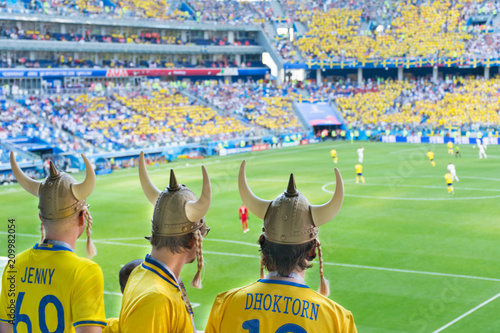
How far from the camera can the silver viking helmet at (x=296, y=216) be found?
4590 millimetres

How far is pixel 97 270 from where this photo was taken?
5434mm

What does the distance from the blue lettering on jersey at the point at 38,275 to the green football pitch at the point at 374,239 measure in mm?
10151

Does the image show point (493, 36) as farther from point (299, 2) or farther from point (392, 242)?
point (392, 242)

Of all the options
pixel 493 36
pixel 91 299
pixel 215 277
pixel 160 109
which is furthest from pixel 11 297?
pixel 493 36

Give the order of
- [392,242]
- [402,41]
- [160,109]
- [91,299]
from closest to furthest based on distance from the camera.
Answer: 1. [91,299]
2. [392,242]
3. [160,109]
4. [402,41]

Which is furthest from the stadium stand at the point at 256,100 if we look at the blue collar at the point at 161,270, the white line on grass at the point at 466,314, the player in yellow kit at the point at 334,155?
the blue collar at the point at 161,270

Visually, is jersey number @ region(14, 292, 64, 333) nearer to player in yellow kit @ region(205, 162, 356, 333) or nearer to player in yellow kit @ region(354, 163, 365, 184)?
player in yellow kit @ region(205, 162, 356, 333)

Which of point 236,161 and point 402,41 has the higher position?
point 402,41

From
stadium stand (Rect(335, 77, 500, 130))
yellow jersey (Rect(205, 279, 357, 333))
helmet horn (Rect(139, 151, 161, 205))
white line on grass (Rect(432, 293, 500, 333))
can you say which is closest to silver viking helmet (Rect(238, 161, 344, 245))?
yellow jersey (Rect(205, 279, 357, 333))

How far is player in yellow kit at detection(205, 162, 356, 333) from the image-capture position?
441cm

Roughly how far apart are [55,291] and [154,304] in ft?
4.12

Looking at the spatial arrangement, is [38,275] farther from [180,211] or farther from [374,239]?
[374,239]

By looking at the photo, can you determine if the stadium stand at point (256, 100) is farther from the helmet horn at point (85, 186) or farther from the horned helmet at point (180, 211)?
the horned helmet at point (180, 211)

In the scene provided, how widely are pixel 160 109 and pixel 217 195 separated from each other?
30.5m
